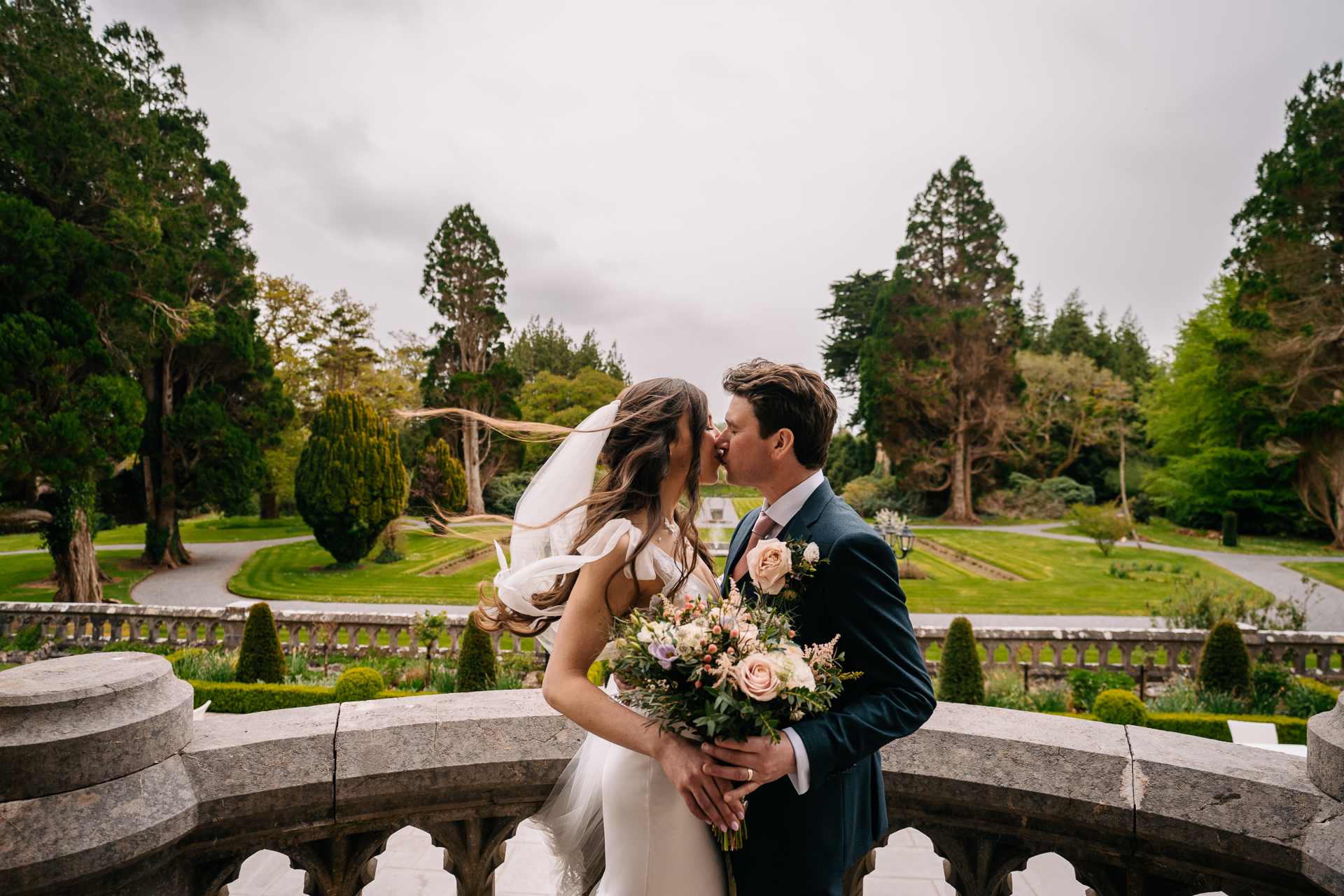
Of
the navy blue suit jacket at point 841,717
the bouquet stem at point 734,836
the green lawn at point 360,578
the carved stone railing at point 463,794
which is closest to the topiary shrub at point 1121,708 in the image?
the carved stone railing at point 463,794

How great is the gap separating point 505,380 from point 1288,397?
31.4m

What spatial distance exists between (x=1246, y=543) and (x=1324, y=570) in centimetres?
664

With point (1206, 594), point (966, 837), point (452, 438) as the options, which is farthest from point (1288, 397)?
point (452, 438)

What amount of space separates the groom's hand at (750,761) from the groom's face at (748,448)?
69 cm

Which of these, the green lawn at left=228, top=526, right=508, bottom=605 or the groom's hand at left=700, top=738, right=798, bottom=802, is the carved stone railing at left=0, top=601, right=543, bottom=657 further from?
the groom's hand at left=700, top=738, right=798, bottom=802

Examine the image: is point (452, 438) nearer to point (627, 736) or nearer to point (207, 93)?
point (207, 93)

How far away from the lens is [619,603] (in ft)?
5.73

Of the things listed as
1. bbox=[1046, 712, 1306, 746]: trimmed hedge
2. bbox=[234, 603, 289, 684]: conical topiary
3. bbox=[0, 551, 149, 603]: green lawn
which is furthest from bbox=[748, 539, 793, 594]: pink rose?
bbox=[0, 551, 149, 603]: green lawn

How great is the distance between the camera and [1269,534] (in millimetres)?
26891

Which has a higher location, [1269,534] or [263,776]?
[263,776]

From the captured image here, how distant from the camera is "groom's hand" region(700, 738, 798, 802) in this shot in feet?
4.70

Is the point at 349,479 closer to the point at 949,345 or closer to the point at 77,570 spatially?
the point at 77,570

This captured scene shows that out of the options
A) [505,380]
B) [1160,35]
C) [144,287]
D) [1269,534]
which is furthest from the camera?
[505,380]

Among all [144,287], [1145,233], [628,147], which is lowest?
[144,287]
